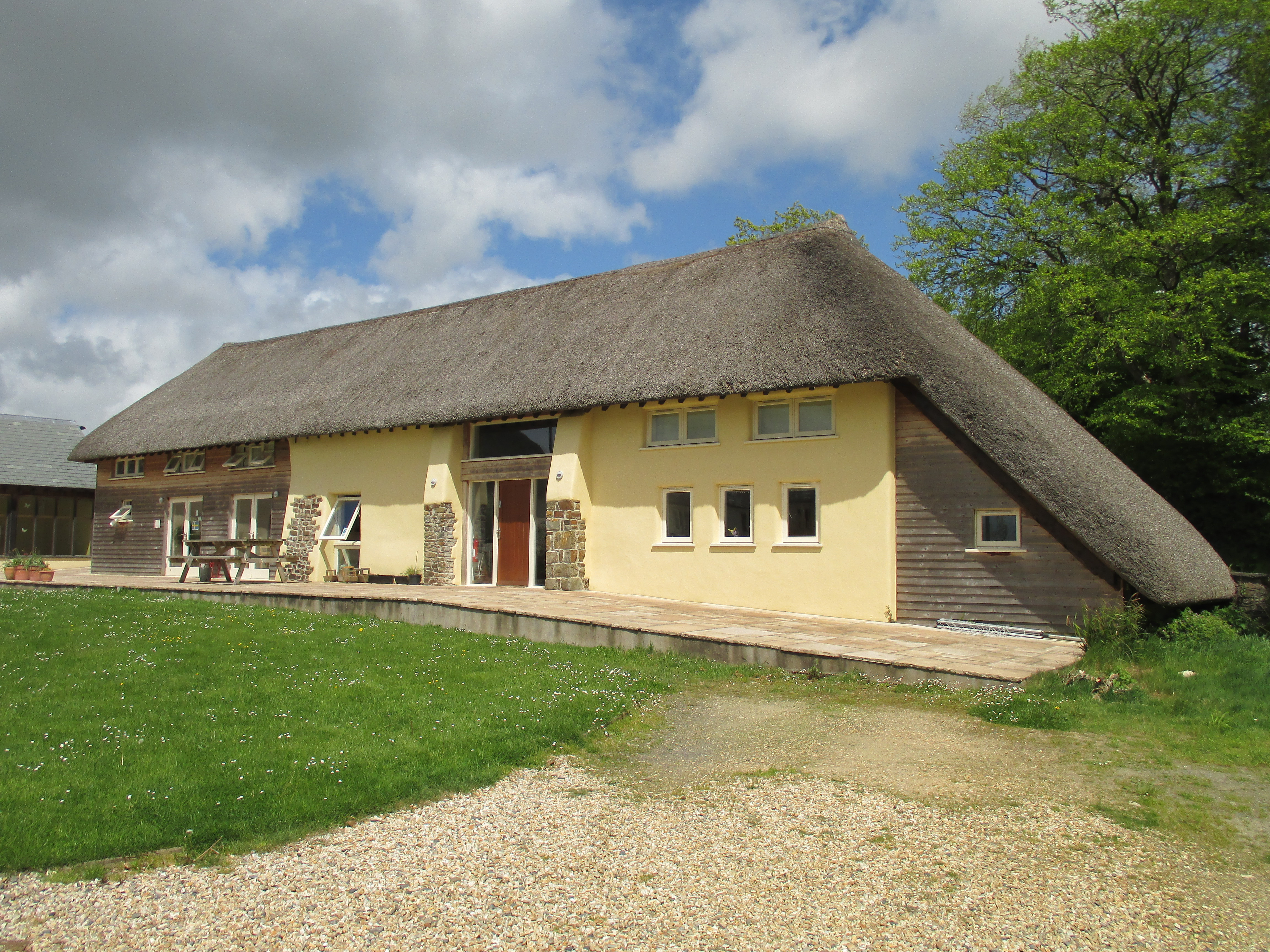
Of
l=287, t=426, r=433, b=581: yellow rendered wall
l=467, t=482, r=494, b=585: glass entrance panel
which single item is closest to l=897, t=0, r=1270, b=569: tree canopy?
l=467, t=482, r=494, b=585: glass entrance panel

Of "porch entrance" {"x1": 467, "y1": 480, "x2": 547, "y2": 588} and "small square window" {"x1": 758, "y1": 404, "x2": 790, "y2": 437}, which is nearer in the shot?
"small square window" {"x1": 758, "y1": 404, "x2": 790, "y2": 437}

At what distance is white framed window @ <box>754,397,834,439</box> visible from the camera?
46.2 feet

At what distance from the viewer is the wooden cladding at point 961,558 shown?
11914 millimetres

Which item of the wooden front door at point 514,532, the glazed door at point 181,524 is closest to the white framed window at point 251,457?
the glazed door at point 181,524


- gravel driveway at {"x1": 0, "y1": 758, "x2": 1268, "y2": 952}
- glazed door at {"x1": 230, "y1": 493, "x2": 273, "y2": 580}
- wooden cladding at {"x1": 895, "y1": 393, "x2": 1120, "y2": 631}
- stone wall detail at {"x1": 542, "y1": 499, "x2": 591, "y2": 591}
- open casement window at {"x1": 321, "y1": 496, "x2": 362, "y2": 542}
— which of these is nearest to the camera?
gravel driveway at {"x1": 0, "y1": 758, "x2": 1268, "y2": 952}

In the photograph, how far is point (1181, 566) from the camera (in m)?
11.7

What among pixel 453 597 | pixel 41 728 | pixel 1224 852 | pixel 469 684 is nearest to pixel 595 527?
pixel 453 597

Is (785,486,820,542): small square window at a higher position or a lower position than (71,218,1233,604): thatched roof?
lower

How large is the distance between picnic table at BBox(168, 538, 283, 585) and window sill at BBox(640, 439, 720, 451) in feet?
29.9

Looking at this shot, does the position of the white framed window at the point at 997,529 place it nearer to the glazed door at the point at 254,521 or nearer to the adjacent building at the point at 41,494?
the glazed door at the point at 254,521

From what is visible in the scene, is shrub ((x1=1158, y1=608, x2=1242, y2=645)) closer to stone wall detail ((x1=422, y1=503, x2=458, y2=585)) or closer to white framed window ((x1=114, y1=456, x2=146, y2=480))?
stone wall detail ((x1=422, y1=503, x2=458, y2=585))

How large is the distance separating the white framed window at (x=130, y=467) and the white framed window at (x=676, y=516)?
50.6 feet

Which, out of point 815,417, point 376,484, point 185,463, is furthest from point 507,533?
point 185,463

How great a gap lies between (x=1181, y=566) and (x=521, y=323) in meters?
12.9
